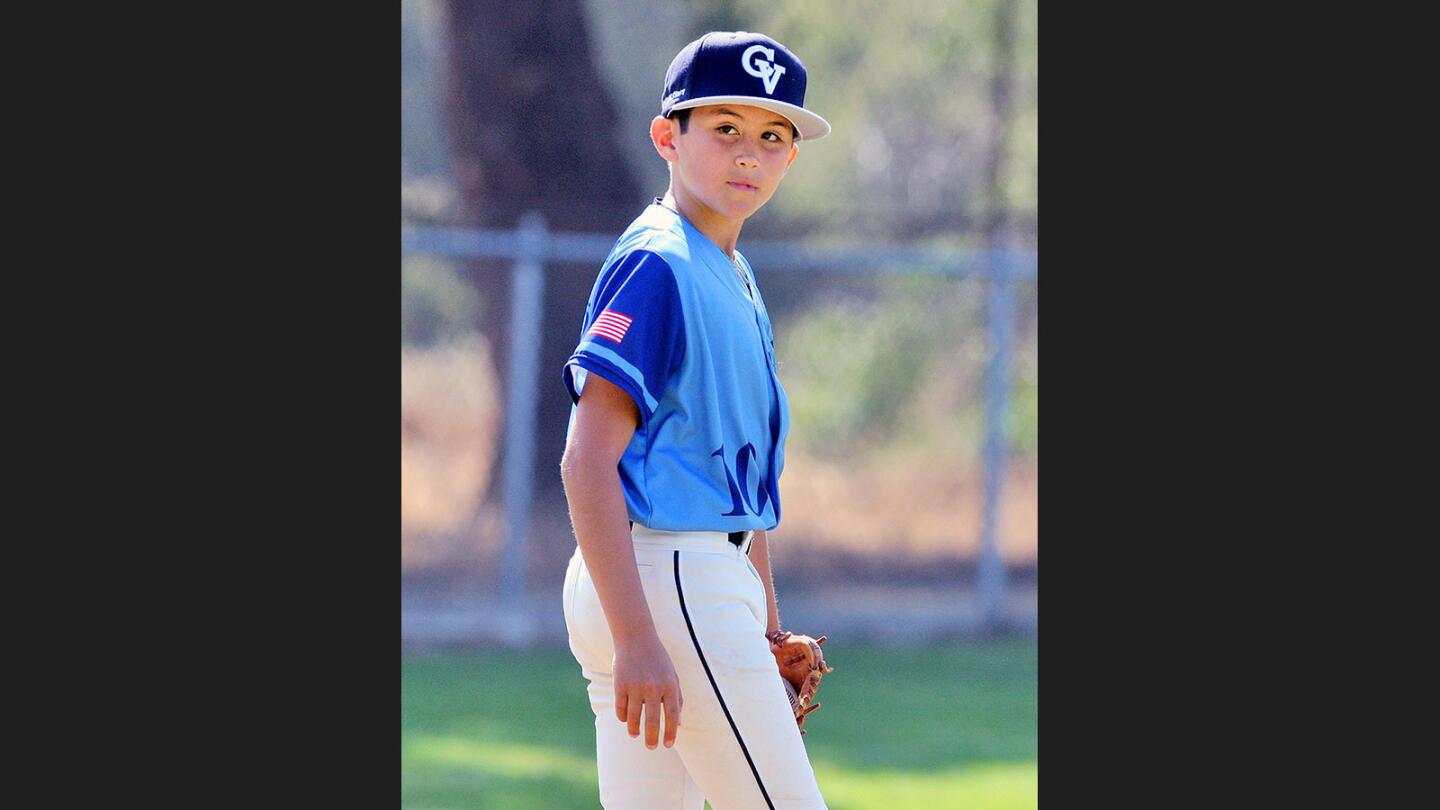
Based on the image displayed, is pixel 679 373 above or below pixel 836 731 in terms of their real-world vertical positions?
above

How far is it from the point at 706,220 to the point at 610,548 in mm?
690

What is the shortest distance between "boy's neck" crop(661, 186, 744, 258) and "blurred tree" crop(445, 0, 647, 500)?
19.9ft

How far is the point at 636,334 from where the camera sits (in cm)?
264

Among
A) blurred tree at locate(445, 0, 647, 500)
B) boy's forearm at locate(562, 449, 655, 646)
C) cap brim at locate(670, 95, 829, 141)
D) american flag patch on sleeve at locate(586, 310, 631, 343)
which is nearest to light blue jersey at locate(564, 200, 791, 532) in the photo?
american flag patch on sleeve at locate(586, 310, 631, 343)

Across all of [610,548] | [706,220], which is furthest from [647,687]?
[706,220]

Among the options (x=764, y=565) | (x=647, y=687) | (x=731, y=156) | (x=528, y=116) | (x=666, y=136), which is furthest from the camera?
(x=528, y=116)

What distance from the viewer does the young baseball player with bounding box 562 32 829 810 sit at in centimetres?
259

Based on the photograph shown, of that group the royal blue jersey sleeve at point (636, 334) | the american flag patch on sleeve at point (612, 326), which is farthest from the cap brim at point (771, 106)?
the american flag patch on sleeve at point (612, 326)

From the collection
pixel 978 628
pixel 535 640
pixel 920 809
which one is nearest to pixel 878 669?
pixel 978 628

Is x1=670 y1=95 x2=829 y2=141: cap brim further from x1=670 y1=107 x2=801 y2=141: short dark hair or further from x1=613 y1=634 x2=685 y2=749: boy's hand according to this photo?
x1=613 y1=634 x2=685 y2=749: boy's hand

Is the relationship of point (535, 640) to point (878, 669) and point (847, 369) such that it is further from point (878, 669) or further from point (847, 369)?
point (847, 369)

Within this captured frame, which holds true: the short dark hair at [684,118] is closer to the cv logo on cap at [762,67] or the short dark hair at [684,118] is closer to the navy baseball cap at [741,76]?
the navy baseball cap at [741,76]

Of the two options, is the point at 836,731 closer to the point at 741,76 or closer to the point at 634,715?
the point at 634,715

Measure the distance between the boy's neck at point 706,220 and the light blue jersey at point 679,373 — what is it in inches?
1.8
